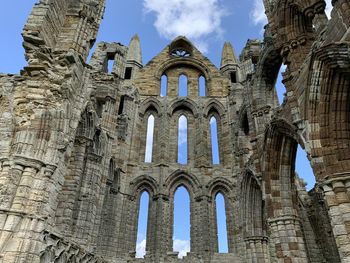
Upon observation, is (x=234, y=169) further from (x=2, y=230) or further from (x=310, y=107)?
(x=2, y=230)

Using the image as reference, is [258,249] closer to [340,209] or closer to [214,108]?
[340,209]

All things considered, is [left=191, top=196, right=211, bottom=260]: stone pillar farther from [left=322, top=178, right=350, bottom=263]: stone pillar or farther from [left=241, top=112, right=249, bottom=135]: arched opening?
[left=322, top=178, right=350, bottom=263]: stone pillar

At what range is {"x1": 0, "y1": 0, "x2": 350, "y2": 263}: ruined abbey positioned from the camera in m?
5.89

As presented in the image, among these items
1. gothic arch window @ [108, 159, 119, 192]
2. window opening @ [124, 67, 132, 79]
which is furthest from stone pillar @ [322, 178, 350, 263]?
window opening @ [124, 67, 132, 79]

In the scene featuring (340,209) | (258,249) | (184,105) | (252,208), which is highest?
(184,105)

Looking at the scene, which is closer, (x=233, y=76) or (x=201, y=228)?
(x=201, y=228)

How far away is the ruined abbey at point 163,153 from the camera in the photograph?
589 centimetres

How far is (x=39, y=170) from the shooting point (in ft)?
19.6

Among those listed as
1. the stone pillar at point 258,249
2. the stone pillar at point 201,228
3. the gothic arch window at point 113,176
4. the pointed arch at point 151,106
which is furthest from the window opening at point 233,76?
the stone pillar at point 258,249

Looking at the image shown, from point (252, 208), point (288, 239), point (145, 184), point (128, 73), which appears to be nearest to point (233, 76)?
point (128, 73)

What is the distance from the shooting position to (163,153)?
16.0 metres

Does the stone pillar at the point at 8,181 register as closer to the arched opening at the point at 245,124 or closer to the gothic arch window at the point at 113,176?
the gothic arch window at the point at 113,176

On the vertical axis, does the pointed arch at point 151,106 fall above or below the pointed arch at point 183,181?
above

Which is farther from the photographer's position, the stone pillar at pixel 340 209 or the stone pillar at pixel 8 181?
the stone pillar at pixel 8 181
